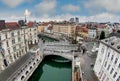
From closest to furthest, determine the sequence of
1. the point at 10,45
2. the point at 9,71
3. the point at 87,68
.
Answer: the point at 9,71 → the point at 87,68 → the point at 10,45

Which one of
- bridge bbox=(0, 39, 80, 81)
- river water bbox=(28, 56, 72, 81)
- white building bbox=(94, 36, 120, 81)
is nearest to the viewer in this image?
white building bbox=(94, 36, 120, 81)

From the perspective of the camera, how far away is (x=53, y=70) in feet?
199

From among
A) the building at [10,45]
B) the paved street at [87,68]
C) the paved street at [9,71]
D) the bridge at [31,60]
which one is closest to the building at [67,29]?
the bridge at [31,60]

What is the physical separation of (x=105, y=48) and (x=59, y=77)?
22.1 metres

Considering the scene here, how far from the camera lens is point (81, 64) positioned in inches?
1945

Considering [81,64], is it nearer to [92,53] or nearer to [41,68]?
[92,53]

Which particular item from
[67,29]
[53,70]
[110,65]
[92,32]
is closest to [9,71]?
[53,70]

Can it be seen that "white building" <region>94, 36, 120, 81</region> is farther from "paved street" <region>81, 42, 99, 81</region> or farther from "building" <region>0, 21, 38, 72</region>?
"building" <region>0, 21, 38, 72</region>

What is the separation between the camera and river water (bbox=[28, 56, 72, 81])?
5209cm

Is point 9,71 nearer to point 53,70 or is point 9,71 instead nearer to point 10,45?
point 10,45

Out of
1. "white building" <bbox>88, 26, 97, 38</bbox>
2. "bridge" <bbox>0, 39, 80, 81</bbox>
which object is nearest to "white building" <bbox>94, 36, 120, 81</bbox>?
"bridge" <bbox>0, 39, 80, 81</bbox>

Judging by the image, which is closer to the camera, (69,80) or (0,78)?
(0,78)

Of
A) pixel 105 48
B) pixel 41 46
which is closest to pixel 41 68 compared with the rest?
pixel 41 46

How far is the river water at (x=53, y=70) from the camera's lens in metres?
52.1
